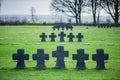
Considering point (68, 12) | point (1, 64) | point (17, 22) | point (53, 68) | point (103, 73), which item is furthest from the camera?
point (68, 12)

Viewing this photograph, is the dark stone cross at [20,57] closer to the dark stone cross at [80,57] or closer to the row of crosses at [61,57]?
the row of crosses at [61,57]

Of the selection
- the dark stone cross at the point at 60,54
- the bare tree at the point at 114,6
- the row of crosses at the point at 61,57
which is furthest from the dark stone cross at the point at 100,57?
the bare tree at the point at 114,6

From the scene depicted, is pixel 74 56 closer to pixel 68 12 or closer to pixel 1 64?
A: pixel 1 64

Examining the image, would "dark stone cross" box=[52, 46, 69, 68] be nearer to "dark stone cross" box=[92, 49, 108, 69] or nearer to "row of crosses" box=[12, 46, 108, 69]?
"row of crosses" box=[12, 46, 108, 69]

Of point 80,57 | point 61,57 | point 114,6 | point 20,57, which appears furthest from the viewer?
point 114,6

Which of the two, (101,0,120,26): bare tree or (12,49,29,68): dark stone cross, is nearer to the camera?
(12,49,29,68): dark stone cross

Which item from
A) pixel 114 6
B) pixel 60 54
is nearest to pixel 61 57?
pixel 60 54

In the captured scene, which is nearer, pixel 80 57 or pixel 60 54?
pixel 80 57

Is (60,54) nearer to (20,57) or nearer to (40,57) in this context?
(40,57)

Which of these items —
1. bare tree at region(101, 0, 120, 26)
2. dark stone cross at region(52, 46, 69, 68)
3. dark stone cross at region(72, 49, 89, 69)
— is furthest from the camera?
bare tree at region(101, 0, 120, 26)

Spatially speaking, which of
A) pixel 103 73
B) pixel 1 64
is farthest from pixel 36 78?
pixel 1 64

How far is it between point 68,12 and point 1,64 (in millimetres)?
73177

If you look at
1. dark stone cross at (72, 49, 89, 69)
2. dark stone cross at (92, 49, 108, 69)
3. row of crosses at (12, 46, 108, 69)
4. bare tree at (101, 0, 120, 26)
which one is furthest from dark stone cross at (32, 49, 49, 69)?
bare tree at (101, 0, 120, 26)

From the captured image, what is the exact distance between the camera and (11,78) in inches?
406
